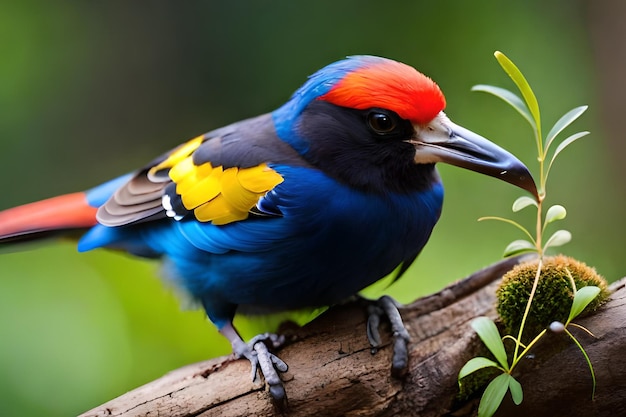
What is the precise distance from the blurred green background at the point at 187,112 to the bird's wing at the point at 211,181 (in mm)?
265

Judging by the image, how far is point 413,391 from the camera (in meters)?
1.99

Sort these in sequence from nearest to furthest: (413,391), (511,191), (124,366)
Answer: (413,391)
(124,366)
(511,191)

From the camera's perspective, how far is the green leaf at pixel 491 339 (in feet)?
5.56

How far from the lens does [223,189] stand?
7.02 ft

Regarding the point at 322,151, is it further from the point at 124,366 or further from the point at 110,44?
the point at 110,44

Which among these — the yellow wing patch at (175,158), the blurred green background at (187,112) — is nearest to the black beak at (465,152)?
the yellow wing patch at (175,158)

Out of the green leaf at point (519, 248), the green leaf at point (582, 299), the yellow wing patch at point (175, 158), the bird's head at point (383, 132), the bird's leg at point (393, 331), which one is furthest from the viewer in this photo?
the yellow wing patch at point (175, 158)

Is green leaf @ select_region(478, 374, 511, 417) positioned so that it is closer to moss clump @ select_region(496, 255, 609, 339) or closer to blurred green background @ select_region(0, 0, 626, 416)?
moss clump @ select_region(496, 255, 609, 339)

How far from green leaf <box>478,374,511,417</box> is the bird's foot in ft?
1.78

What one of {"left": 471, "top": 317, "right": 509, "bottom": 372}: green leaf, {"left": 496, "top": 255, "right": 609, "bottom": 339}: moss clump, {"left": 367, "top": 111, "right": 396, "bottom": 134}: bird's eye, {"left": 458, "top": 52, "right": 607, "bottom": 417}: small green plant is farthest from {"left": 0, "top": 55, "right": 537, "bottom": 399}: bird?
{"left": 471, "top": 317, "right": 509, "bottom": 372}: green leaf

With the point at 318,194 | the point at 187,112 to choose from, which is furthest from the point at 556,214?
the point at 187,112

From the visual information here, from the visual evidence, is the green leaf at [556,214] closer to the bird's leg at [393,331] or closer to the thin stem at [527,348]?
the thin stem at [527,348]

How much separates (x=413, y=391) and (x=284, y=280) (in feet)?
1.50

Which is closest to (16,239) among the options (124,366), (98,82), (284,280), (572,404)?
(124,366)
